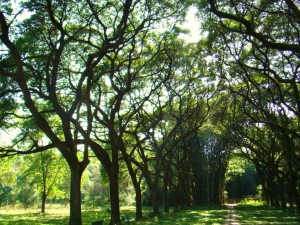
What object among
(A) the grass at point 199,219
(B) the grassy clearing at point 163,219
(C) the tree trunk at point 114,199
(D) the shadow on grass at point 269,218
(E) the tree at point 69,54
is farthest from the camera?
(B) the grassy clearing at point 163,219

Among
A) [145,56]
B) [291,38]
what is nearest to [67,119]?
[145,56]

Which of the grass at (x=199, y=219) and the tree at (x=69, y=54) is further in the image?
the grass at (x=199, y=219)

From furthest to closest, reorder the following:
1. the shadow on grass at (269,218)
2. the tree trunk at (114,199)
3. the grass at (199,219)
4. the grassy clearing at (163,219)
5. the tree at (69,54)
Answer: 1. the grassy clearing at (163,219)
2. the grass at (199,219)
3. the shadow on grass at (269,218)
4. the tree trunk at (114,199)
5. the tree at (69,54)

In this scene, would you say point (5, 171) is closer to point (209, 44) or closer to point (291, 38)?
point (209, 44)

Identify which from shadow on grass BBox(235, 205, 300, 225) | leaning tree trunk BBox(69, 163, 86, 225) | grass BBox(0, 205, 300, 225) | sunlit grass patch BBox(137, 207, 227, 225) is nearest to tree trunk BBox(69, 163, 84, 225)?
leaning tree trunk BBox(69, 163, 86, 225)

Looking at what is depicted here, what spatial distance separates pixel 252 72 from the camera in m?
23.9

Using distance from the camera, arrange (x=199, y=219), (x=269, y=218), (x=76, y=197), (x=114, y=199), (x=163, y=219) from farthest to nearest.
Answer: (x=199, y=219), (x=163, y=219), (x=269, y=218), (x=114, y=199), (x=76, y=197)

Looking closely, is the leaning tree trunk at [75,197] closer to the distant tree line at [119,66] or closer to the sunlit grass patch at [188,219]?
the distant tree line at [119,66]

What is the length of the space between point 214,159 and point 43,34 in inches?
1578

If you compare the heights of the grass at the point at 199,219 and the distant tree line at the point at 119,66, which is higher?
the distant tree line at the point at 119,66

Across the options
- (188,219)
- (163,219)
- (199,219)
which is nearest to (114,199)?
(163,219)

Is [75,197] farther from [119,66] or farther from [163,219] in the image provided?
[163,219]

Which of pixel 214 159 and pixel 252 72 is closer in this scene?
pixel 252 72

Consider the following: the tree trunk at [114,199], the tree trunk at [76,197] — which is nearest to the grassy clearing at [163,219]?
the tree trunk at [114,199]
